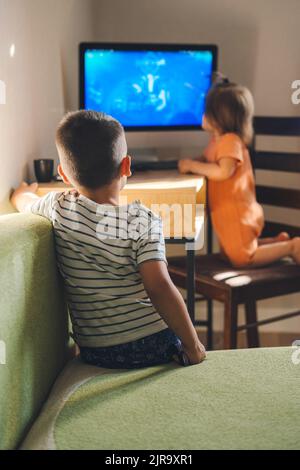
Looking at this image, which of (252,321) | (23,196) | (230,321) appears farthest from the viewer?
(252,321)

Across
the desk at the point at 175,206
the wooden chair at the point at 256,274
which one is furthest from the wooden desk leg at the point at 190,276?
the wooden chair at the point at 256,274

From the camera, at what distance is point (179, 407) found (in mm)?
1317

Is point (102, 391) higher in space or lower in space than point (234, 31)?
lower

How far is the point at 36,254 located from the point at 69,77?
1393 mm

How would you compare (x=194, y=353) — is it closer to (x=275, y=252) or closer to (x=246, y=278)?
(x=246, y=278)

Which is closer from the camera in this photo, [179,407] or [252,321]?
[179,407]

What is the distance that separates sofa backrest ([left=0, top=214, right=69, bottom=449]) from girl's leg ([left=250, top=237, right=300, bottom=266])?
1.09m

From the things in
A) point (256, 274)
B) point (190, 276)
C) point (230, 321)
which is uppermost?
point (190, 276)

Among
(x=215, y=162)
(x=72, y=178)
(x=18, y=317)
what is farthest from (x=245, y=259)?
(x=18, y=317)

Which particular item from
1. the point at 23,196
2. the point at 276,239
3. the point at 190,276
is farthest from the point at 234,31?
the point at 23,196

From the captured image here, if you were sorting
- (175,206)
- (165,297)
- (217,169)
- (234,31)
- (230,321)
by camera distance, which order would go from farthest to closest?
(234,31) < (217,169) < (230,321) < (175,206) < (165,297)

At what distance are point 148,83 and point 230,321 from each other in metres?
0.95

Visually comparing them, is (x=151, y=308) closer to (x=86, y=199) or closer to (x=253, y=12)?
(x=86, y=199)

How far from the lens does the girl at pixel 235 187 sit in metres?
2.48
